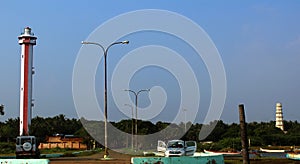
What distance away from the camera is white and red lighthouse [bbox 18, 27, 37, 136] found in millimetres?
70938

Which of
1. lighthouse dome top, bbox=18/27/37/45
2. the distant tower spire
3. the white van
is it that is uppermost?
lighthouse dome top, bbox=18/27/37/45

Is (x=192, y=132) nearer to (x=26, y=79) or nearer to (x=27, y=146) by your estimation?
(x=26, y=79)

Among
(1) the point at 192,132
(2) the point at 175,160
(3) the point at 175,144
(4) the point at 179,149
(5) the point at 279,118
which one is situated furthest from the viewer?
(5) the point at 279,118

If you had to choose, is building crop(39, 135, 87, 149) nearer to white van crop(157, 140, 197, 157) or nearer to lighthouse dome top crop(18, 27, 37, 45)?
lighthouse dome top crop(18, 27, 37, 45)

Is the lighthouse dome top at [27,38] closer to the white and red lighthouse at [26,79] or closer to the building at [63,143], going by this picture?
the white and red lighthouse at [26,79]

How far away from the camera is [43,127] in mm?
136625

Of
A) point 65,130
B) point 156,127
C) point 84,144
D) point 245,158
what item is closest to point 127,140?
point 84,144

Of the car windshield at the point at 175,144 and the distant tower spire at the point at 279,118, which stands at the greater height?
the distant tower spire at the point at 279,118

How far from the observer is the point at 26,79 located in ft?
233

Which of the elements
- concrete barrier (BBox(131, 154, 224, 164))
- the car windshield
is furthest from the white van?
concrete barrier (BBox(131, 154, 224, 164))

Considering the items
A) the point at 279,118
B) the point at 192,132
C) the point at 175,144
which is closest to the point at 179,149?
the point at 175,144

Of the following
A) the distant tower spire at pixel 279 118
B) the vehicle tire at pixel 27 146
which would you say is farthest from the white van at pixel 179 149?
the distant tower spire at pixel 279 118

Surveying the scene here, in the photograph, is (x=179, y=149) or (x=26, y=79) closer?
(x=179, y=149)

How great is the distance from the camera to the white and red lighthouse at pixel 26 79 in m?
70.9
